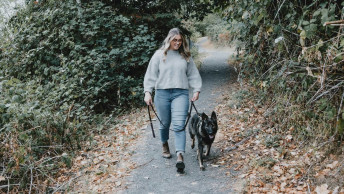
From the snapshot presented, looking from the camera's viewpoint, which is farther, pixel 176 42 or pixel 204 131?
pixel 204 131

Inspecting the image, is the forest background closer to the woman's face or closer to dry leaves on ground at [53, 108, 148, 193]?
dry leaves on ground at [53, 108, 148, 193]

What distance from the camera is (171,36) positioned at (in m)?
4.20

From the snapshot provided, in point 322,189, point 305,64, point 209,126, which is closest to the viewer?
point 322,189

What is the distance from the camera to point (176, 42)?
421 cm

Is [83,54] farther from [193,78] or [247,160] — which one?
[247,160]

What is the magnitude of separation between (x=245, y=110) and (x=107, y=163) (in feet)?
11.2

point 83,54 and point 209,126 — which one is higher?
point 83,54

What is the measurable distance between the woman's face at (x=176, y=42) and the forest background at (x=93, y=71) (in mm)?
1424

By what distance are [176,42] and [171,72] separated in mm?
448

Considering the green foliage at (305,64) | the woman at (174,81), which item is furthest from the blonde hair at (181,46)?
the green foliage at (305,64)

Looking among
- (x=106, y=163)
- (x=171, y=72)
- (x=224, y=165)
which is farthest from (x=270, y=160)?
(x=106, y=163)

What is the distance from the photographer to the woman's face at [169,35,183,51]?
4171 millimetres

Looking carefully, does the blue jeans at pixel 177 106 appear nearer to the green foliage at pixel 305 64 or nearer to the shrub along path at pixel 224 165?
the shrub along path at pixel 224 165

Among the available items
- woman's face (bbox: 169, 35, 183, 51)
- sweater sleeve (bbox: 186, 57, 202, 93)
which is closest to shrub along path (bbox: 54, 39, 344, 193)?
sweater sleeve (bbox: 186, 57, 202, 93)
